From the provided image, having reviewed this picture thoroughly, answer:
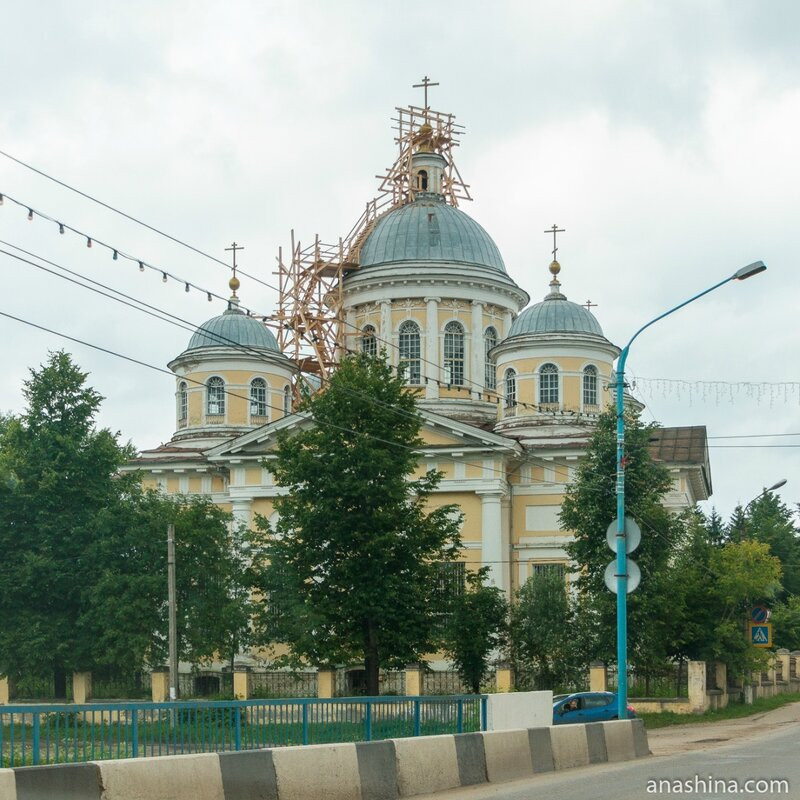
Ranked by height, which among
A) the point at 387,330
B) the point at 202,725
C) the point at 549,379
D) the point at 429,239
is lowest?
the point at 202,725

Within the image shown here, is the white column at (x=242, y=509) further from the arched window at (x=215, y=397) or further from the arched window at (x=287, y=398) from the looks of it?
the arched window at (x=287, y=398)

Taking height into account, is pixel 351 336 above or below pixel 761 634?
above

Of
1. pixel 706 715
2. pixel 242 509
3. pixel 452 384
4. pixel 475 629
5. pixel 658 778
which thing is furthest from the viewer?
pixel 452 384

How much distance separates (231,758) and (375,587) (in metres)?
29.0

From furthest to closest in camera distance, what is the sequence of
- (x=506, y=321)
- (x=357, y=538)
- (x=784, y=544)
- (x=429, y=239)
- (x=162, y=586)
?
(x=784, y=544), (x=506, y=321), (x=429, y=239), (x=162, y=586), (x=357, y=538)

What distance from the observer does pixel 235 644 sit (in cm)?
4797

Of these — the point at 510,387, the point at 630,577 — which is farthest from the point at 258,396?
the point at 630,577

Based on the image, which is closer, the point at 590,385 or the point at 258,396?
the point at 590,385

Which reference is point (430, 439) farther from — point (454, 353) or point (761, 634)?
point (761, 634)

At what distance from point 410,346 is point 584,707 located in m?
28.3

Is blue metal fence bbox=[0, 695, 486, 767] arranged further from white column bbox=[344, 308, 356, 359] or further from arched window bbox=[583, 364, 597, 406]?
white column bbox=[344, 308, 356, 359]

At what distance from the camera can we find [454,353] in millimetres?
63031

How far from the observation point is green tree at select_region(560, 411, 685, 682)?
43.3m

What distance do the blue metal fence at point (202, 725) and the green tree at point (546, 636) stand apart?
2486 centimetres
